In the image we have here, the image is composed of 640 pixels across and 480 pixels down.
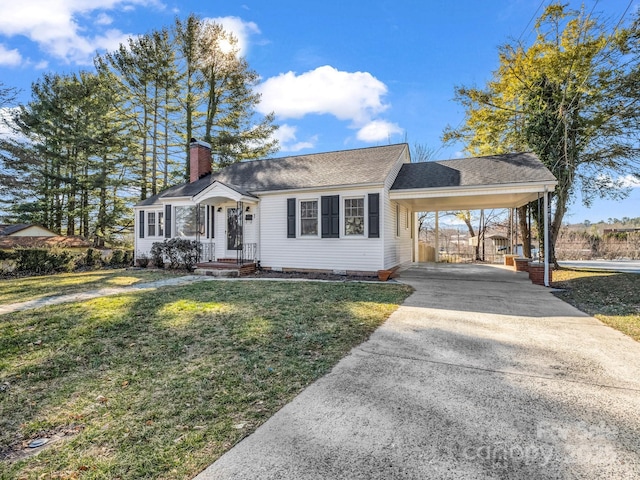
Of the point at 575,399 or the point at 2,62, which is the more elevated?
the point at 2,62

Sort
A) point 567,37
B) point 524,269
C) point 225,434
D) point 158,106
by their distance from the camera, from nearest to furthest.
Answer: point 225,434 < point 524,269 < point 567,37 < point 158,106

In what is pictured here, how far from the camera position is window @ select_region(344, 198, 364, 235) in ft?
34.6

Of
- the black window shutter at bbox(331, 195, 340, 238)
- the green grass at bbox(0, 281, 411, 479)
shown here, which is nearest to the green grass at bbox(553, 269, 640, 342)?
the green grass at bbox(0, 281, 411, 479)

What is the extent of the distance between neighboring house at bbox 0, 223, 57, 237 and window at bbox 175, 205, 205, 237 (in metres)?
14.8

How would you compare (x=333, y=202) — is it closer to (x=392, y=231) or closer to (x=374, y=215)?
(x=374, y=215)

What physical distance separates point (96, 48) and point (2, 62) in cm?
566

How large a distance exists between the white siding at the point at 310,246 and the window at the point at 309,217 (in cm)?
15

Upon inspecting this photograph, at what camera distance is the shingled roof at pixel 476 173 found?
9.67 m

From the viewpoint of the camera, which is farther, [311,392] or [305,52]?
[305,52]

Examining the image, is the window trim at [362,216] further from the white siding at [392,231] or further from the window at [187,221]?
the window at [187,221]

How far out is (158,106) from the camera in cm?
2047

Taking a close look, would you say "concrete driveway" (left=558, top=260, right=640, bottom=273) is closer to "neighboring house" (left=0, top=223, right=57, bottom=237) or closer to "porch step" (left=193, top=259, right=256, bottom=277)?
"porch step" (left=193, top=259, right=256, bottom=277)

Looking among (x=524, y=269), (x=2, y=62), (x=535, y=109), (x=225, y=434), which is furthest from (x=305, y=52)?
(x=225, y=434)

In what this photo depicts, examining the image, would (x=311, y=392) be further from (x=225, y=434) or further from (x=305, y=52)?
(x=305, y=52)
